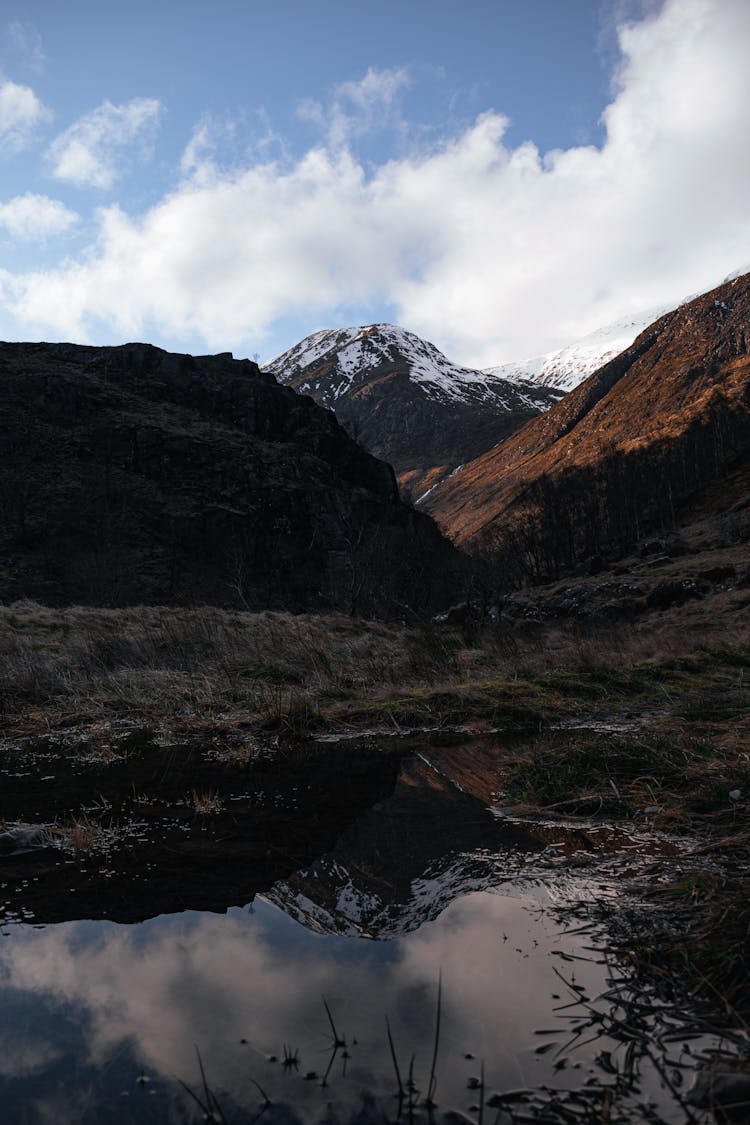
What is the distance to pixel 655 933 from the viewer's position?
2801 mm

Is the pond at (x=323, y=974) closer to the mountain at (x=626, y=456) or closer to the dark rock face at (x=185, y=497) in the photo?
the dark rock face at (x=185, y=497)

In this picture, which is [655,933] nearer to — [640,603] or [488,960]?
[488,960]

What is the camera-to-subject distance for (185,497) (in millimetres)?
54906

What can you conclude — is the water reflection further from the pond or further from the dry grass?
the dry grass

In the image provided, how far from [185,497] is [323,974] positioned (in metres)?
55.4

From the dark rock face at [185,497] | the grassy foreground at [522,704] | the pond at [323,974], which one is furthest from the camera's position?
the dark rock face at [185,497]

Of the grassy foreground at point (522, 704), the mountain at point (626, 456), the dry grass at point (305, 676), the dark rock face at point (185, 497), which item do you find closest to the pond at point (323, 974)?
the grassy foreground at point (522, 704)

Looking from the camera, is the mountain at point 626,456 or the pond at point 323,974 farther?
the mountain at point 626,456

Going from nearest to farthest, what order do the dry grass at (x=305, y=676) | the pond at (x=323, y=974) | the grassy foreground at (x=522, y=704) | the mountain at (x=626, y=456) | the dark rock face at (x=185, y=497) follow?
the pond at (x=323, y=974) < the grassy foreground at (x=522, y=704) < the dry grass at (x=305, y=676) < the dark rock face at (x=185, y=497) < the mountain at (x=626, y=456)

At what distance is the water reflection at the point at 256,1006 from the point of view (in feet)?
6.38

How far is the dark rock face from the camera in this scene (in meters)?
44.8

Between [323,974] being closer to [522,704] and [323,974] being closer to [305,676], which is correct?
[522,704]

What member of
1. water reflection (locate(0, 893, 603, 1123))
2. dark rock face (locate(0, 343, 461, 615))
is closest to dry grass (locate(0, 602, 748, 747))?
water reflection (locate(0, 893, 603, 1123))

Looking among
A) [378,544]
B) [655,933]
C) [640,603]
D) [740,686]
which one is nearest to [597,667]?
[740,686]
